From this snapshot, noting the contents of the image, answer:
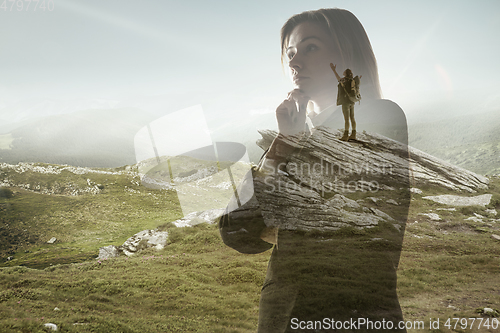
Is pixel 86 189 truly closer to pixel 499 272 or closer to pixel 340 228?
pixel 340 228

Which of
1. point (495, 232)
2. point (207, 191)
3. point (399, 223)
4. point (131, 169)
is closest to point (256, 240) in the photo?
point (399, 223)

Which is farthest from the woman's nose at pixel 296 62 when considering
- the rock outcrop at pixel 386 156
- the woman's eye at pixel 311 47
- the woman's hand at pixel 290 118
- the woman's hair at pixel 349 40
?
the rock outcrop at pixel 386 156

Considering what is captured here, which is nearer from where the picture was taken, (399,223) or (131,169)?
A: (399,223)

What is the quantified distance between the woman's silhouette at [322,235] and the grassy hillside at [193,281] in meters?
1.10

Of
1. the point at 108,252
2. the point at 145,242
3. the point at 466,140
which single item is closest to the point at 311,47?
the point at 145,242

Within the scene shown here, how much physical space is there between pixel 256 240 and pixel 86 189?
73.5 feet

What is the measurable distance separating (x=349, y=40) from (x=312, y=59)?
61.1 inches

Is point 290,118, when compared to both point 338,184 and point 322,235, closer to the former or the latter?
point 338,184

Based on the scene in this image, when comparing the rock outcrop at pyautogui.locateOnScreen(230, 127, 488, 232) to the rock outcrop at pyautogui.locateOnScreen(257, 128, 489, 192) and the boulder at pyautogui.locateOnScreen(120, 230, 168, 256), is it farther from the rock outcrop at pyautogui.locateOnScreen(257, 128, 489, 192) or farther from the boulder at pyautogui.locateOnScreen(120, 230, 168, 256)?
the boulder at pyautogui.locateOnScreen(120, 230, 168, 256)

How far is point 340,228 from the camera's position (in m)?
6.09

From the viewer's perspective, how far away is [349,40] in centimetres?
723

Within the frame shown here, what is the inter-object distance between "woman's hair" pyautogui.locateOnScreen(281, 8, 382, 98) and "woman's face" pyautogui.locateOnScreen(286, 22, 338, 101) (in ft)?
0.79

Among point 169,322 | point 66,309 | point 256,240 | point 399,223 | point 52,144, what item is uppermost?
point 399,223

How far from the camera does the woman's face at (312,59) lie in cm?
710
